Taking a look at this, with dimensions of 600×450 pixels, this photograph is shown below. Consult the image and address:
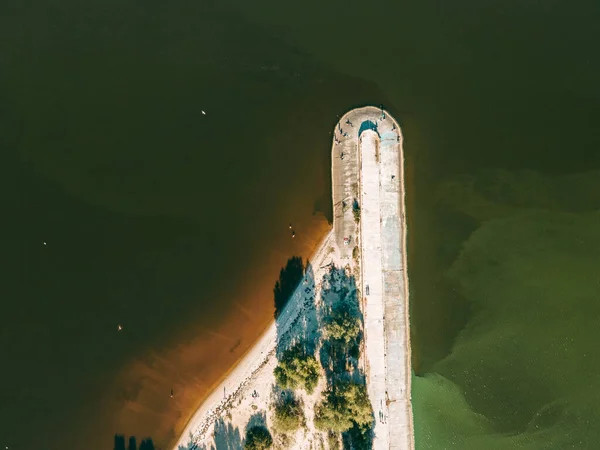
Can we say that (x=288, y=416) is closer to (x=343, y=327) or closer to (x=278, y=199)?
(x=343, y=327)

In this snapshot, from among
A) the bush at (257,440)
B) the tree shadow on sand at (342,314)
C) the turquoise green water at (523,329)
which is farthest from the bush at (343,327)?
the bush at (257,440)

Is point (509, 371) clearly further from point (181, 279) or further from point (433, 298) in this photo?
point (181, 279)

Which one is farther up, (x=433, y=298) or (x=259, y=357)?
(x=433, y=298)

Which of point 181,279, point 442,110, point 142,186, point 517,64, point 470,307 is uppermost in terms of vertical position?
point 517,64

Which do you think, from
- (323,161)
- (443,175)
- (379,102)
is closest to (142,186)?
(323,161)

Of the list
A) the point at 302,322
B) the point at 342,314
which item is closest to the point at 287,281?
the point at 302,322

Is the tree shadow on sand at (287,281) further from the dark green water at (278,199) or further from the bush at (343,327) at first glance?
the bush at (343,327)
